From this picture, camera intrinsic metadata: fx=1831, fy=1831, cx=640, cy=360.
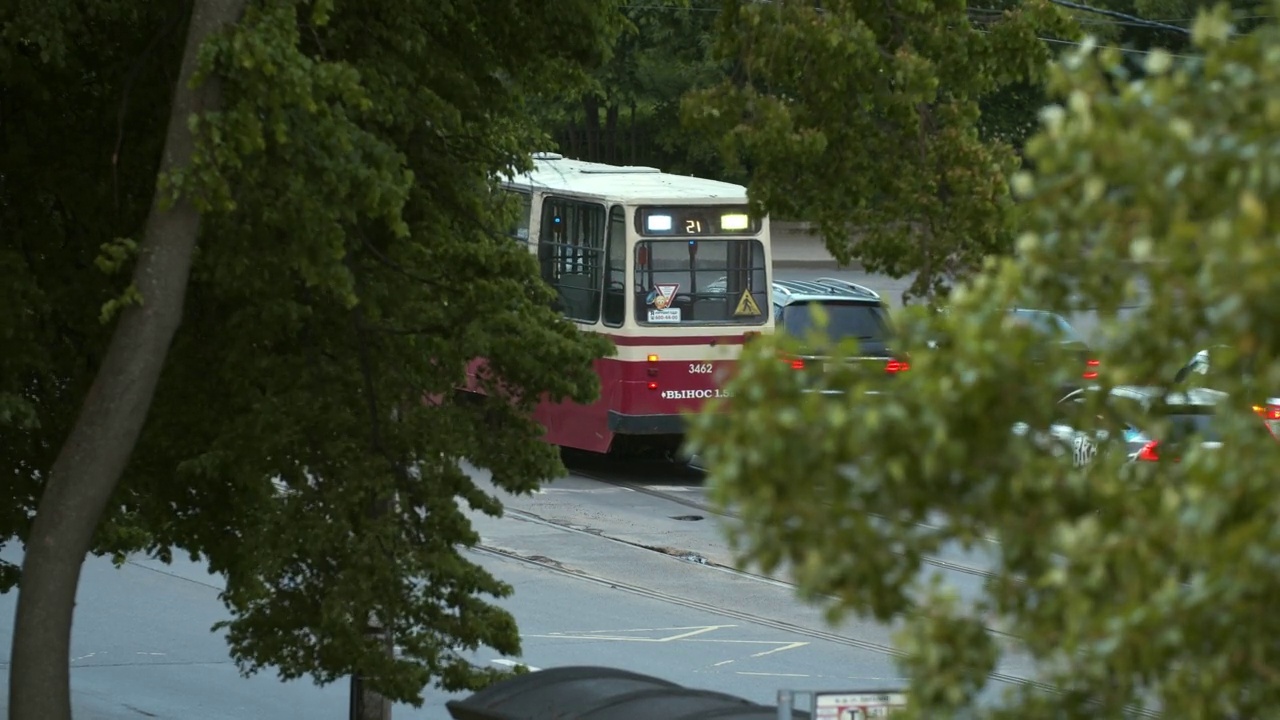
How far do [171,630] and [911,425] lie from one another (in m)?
14.3

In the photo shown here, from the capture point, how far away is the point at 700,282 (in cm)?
2064

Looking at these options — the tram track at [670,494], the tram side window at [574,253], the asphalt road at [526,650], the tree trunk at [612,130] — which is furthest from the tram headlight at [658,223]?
the tree trunk at [612,130]

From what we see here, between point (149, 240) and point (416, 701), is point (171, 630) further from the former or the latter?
point (149, 240)

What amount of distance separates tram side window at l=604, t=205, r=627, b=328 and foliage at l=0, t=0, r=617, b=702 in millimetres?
9692

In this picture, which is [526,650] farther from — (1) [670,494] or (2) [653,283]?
(2) [653,283]

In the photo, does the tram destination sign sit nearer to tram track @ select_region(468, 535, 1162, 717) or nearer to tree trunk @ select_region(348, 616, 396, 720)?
tram track @ select_region(468, 535, 1162, 717)

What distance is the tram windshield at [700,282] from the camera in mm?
20156

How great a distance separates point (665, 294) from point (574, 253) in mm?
1220

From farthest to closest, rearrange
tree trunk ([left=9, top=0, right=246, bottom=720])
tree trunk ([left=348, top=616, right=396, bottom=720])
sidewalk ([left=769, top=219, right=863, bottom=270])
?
1. sidewalk ([left=769, top=219, right=863, bottom=270])
2. tree trunk ([left=348, top=616, right=396, bottom=720])
3. tree trunk ([left=9, top=0, right=246, bottom=720])

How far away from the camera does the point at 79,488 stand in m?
7.94

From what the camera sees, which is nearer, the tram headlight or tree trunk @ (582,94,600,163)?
the tram headlight

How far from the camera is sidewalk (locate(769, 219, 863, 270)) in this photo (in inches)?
2035

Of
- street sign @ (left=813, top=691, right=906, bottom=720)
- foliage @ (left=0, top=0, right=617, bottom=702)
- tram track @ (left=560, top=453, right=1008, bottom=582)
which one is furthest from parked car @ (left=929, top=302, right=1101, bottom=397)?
tram track @ (left=560, top=453, right=1008, bottom=582)

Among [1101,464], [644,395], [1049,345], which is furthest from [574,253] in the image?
[1049,345]
